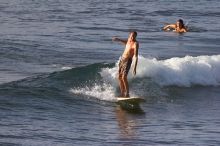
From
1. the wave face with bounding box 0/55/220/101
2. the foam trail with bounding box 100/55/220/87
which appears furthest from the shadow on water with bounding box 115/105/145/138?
the foam trail with bounding box 100/55/220/87

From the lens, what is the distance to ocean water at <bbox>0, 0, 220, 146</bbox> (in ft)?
46.6

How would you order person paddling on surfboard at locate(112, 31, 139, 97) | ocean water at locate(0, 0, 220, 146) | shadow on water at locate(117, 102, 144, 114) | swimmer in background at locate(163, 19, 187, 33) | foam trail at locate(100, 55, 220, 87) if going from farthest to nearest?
swimmer in background at locate(163, 19, 187, 33) → foam trail at locate(100, 55, 220, 87) → person paddling on surfboard at locate(112, 31, 139, 97) → shadow on water at locate(117, 102, 144, 114) → ocean water at locate(0, 0, 220, 146)

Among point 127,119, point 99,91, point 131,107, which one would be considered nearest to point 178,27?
point 99,91

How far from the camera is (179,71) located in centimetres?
2202

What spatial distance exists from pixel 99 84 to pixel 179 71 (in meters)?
3.34

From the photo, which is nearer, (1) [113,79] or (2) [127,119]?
(2) [127,119]

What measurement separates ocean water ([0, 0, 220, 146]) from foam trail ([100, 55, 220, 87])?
1.1 inches

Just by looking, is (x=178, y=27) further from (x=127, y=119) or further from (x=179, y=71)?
(x=127, y=119)

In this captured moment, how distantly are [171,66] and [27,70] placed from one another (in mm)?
4208

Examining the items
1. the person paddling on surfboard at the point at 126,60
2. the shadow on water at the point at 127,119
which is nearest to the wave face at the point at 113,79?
the person paddling on surfboard at the point at 126,60

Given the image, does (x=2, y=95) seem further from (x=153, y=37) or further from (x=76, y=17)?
(x=76, y=17)

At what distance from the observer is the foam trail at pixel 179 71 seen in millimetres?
21047

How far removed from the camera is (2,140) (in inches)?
504

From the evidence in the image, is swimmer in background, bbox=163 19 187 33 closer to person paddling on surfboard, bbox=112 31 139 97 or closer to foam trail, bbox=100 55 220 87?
foam trail, bbox=100 55 220 87
